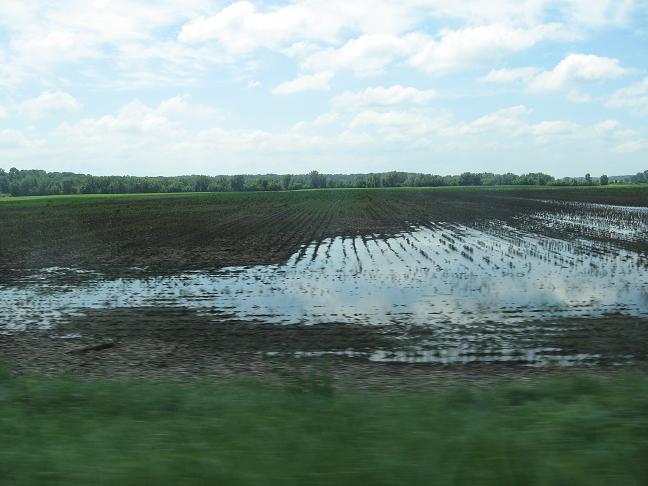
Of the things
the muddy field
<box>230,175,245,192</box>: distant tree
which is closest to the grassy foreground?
the muddy field

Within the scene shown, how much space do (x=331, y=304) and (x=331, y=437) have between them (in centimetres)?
1007

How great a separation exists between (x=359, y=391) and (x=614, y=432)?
12.0 ft

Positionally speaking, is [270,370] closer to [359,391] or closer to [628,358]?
[359,391]

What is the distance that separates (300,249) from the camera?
25.9 metres

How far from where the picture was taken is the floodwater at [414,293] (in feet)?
37.8

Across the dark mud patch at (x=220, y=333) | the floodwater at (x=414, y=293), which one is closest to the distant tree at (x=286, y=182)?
the floodwater at (x=414, y=293)

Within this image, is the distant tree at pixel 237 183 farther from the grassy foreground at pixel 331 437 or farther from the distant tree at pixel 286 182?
the grassy foreground at pixel 331 437

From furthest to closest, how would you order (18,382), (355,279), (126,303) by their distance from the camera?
1. (355,279)
2. (126,303)
3. (18,382)

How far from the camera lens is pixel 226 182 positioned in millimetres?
155750

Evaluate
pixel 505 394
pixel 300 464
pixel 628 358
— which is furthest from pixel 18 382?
pixel 628 358

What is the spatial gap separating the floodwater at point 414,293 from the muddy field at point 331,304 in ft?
0.21

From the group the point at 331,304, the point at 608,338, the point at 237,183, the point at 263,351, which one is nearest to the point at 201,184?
the point at 237,183

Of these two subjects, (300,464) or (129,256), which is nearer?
(300,464)

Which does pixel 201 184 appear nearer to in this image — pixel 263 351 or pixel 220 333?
pixel 220 333
